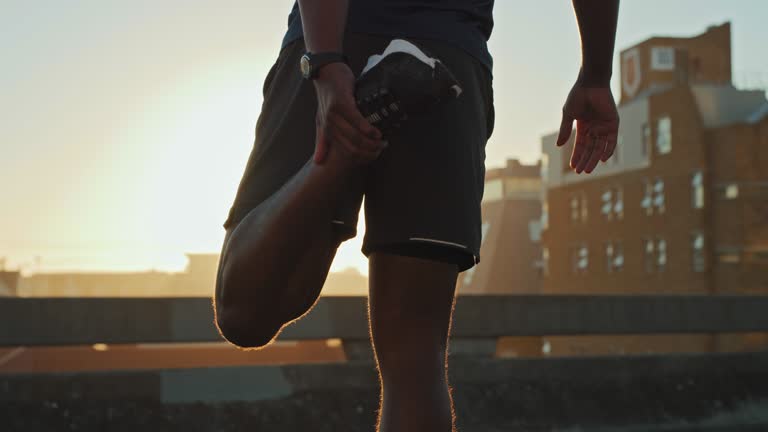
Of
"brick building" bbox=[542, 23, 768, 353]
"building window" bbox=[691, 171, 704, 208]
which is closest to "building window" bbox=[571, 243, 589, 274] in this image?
"brick building" bbox=[542, 23, 768, 353]

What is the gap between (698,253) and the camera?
179ft

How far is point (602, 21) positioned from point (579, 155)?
0.35m

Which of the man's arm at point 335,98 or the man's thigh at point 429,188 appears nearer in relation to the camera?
the man's arm at point 335,98

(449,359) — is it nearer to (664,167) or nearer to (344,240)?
(344,240)

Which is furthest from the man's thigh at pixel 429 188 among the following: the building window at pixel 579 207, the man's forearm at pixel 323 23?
the building window at pixel 579 207

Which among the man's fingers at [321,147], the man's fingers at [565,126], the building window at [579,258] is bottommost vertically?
the building window at [579,258]

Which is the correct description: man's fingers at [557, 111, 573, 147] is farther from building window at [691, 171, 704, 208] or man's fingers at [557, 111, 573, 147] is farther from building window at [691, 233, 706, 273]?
building window at [691, 233, 706, 273]

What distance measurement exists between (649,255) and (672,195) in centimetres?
437

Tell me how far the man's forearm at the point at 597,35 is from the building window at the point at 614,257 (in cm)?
6177

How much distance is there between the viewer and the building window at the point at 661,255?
57.7 meters

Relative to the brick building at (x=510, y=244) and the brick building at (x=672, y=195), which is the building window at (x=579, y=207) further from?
the brick building at (x=510, y=244)

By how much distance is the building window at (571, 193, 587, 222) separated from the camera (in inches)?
2709

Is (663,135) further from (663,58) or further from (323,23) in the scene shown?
(323,23)

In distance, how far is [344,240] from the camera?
2240 mm
